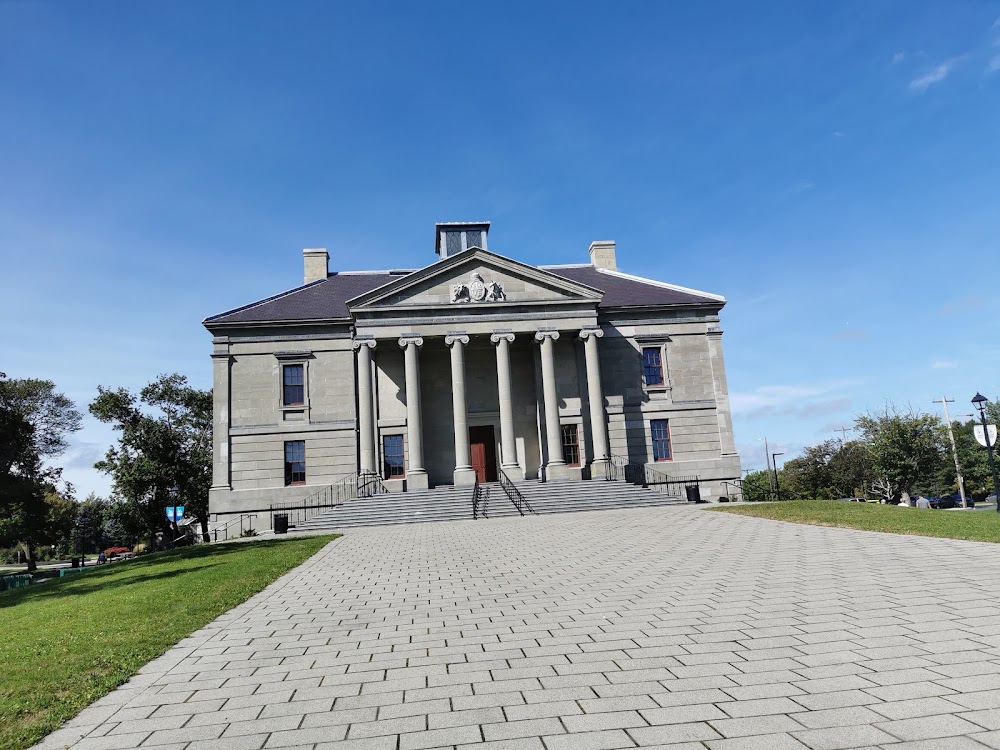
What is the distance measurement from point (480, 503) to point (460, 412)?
216 inches

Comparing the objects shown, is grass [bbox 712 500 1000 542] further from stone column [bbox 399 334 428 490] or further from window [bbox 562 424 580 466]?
stone column [bbox 399 334 428 490]

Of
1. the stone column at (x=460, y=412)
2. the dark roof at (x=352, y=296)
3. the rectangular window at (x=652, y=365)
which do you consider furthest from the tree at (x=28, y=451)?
the rectangular window at (x=652, y=365)

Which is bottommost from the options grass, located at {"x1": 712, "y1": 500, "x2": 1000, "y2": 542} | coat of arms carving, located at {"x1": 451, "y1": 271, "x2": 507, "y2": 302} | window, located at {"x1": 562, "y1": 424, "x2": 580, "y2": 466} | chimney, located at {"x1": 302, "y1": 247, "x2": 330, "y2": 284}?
grass, located at {"x1": 712, "y1": 500, "x2": 1000, "y2": 542}

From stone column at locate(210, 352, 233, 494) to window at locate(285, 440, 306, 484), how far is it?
114 inches

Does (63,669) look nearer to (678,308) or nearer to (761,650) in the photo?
(761,650)

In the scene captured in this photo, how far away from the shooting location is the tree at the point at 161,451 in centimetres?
4631

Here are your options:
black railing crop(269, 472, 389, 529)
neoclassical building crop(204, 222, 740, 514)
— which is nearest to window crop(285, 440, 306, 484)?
neoclassical building crop(204, 222, 740, 514)

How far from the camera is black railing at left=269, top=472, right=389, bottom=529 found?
31078 mm

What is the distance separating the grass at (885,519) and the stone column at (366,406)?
16855 millimetres

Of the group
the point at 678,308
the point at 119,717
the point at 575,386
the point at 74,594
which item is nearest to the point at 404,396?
the point at 575,386

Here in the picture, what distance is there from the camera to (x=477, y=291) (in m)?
32.4

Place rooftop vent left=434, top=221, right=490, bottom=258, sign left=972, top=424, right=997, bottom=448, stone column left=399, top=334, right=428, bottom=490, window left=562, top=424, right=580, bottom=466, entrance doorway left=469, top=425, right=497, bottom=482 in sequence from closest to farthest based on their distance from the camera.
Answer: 1. sign left=972, top=424, right=997, bottom=448
2. stone column left=399, top=334, right=428, bottom=490
3. window left=562, top=424, right=580, bottom=466
4. entrance doorway left=469, top=425, right=497, bottom=482
5. rooftop vent left=434, top=221, right=490, bottom=258

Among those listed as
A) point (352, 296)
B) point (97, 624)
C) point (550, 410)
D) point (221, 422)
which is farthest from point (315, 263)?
point (97, 624)

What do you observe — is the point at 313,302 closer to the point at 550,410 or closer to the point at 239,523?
the point at 239,523
